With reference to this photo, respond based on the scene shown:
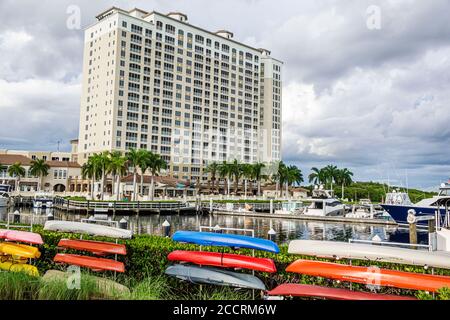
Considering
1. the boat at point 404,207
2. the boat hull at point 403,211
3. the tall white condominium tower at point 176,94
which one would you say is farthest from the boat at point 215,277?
the tall white condominium tower at point 176,94

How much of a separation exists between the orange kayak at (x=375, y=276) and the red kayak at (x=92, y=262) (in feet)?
16.6

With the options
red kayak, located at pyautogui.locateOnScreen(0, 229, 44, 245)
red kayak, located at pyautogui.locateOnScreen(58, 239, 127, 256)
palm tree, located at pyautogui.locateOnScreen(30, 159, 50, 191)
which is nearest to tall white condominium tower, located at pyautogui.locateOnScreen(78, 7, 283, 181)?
palm tree, located at pyautogui.locateOnScreen(30, 159, 50, 191)

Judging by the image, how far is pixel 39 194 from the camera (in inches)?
3019

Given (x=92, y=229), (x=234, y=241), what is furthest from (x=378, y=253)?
(x=92, y=229)

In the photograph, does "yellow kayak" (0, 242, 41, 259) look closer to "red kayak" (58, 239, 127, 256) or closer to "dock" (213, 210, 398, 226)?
"red kayak" (58, 239, 127, 256)

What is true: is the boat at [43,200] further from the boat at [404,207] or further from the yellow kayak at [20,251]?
the yellow kayak at [20,251]

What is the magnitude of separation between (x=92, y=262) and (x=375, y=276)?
25.9 feet

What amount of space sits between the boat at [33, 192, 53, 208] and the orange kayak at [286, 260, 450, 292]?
64425mm

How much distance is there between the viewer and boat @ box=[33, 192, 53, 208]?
6531 centimetres

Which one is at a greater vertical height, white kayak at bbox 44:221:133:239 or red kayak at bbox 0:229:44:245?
white kayak at bbox 44:221:133:239

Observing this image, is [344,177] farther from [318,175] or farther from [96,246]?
[96,246]

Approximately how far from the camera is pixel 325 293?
27.2ft

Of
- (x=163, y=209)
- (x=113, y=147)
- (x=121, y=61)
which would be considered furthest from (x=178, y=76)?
(x=163, y=209)

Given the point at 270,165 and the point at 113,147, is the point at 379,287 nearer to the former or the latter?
the point at 113,147
